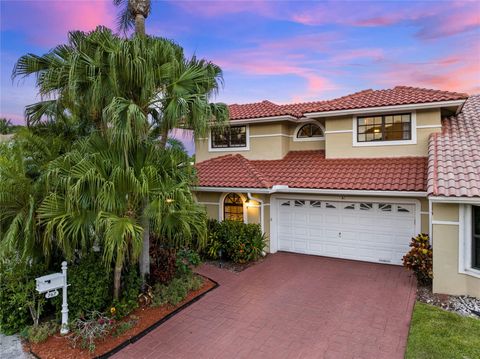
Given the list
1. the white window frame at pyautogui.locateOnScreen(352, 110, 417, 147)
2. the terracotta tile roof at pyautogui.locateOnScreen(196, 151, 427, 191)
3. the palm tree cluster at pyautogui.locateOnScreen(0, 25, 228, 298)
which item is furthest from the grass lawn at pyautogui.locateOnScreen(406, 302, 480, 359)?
the white window frame at pyautogui.locateOnScreen(352, 110, 417, 147)

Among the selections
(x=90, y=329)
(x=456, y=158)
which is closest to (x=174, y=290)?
(x=90, y=329)

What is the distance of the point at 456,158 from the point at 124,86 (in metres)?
9.96

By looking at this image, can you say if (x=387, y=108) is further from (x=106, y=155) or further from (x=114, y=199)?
(x=114, y=199)

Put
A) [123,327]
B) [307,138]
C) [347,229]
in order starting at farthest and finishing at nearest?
[307,138]
[347,229]
[123,327]

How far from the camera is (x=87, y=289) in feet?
22.3

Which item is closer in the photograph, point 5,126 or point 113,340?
point 113,340

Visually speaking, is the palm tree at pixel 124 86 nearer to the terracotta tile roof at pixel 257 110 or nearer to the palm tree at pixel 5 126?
the terracotta tile roof at pixel 257 110

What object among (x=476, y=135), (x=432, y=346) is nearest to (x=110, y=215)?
(x=432, y=346)

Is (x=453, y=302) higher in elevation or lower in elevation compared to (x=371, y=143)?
lower

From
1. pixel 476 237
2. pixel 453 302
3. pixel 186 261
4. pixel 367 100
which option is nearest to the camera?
pixel 453 302

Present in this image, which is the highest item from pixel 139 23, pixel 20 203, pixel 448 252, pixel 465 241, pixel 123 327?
pixel 139 23

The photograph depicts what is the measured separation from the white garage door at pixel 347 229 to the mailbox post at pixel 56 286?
841 cm

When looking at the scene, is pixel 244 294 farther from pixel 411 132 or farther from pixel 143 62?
pixel 411 132

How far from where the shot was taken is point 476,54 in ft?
43.7
